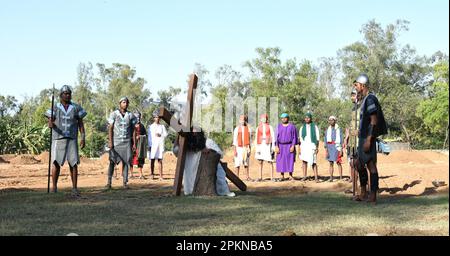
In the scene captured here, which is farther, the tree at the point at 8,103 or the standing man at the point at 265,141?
the tree at the point at 8,103

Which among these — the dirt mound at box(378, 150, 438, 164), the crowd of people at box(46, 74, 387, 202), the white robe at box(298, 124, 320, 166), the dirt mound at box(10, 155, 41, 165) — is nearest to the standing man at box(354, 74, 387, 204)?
the crowd of people at box(46, 74, 387, 202)

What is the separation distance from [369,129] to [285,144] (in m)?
5.64

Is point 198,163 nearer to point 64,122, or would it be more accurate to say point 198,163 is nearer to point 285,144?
point 64,122

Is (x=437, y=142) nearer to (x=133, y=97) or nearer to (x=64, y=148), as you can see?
(x=133, y=97)

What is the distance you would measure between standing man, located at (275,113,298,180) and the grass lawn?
4.30 meters

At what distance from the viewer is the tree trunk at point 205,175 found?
389 inches

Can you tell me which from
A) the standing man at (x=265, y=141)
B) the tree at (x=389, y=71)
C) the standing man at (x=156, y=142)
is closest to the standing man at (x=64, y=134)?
the standing man at (x=156, y=142)

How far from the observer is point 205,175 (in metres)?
9.90

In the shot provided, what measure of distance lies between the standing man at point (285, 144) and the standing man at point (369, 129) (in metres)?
5.17

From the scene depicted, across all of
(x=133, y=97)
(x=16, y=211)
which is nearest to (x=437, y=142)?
(x=133, y=97)

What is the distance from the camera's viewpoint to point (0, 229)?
6.24 meters

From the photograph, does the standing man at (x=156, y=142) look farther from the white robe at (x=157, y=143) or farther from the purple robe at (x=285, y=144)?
the purple robe at (x=285, y=144)

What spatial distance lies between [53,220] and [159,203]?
6.79ft

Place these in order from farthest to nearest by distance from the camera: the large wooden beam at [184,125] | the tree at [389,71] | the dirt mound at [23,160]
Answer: the tree at [389,71] → the dirt mound at [23,160] → the large wooden beam at [184,125]
